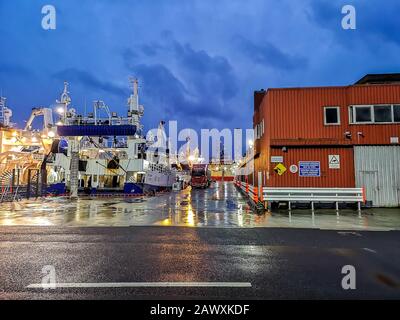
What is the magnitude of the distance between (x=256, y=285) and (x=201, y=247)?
3.00 metres

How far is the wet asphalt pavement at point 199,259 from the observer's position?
495 centimetres

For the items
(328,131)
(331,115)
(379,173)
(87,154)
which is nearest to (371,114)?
(331,115)

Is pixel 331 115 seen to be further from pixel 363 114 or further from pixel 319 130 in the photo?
pixel 363 114

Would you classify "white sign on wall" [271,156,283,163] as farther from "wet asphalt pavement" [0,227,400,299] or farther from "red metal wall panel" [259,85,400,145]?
"wet asphalt pavement" [0,227,400,299]

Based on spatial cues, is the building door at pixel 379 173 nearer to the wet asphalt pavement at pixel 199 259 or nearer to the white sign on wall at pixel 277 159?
the white sign on wall at pixel 277 159

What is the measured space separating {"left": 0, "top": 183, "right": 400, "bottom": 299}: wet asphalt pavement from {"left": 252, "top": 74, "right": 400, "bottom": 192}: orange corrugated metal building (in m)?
5.88

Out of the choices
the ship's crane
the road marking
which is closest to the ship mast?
the ship's crane

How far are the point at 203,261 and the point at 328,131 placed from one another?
47.6 ft

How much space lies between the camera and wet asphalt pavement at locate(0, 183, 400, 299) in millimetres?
4945

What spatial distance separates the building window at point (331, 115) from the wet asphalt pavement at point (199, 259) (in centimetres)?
773

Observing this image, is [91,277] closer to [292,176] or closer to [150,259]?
[150,259]

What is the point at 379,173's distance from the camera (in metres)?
17.8

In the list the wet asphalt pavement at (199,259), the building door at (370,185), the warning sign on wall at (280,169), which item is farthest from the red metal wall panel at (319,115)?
the wet asphalt pavement at (199,259)

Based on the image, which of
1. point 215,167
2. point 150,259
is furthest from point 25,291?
point 215,167
